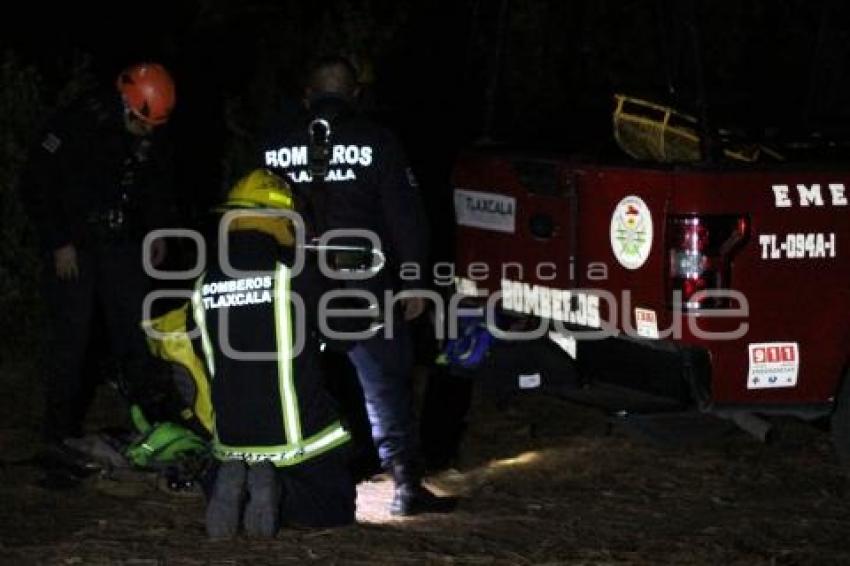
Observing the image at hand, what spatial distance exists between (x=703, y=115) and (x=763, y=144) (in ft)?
3.18

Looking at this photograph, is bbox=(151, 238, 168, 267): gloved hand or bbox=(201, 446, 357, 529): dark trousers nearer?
→ bbox=(201, 446, 357, 529): dark trousers

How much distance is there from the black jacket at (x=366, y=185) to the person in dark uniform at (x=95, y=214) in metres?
1.00

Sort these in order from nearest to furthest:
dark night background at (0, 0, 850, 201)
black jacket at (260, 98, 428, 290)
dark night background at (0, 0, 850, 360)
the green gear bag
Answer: black jacket at (260, 98, 428, 290), the green gear bag, dark night background at (0, 0, 850, 360), dark night background at (0, 0, 850, 201)

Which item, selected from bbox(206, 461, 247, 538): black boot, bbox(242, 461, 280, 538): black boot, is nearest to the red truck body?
bbox(242, 461, 280, 538): black boot

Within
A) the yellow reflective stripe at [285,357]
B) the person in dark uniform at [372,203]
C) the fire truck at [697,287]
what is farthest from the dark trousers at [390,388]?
the fire truck at [697,287]

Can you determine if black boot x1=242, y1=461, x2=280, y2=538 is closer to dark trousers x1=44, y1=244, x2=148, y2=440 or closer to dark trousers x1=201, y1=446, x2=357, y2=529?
dark trousers x1=201, y1=446, x2=357, y2=529

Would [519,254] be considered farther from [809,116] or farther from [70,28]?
[70,28]

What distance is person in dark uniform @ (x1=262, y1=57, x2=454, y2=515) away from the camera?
710cm

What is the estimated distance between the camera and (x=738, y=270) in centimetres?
696

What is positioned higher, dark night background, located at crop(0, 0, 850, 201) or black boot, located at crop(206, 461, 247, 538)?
dark night background, located at crop(0, 0, 850, 201)

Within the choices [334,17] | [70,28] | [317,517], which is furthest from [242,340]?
A: [70,28]

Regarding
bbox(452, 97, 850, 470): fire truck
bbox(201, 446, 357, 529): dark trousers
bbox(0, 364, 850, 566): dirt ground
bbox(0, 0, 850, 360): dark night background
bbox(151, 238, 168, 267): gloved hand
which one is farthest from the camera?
bbox(0, 0, 850, 360): dark night background

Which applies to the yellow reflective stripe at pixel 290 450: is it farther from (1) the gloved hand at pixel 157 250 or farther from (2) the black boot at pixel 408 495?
(1) the gloved hand at pixel 157 250

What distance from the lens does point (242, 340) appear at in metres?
6.71
